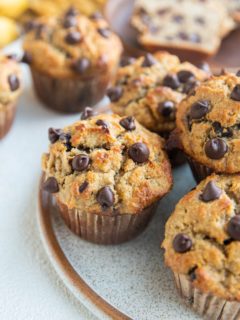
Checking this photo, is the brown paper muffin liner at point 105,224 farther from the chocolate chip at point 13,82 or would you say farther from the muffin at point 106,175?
the chocolate chip at point 13,82

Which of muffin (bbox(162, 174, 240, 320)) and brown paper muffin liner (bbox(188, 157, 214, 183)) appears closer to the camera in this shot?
muffin (bbox(162, 174, 240, 320))

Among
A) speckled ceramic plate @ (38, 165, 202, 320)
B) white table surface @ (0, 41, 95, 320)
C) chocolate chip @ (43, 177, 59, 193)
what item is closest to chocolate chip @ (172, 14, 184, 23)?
white table surface @ (0, 41, 95, 320)

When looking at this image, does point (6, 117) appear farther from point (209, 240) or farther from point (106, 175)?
point (209, 240)

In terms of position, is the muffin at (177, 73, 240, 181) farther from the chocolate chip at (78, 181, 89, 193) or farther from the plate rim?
the plate rim

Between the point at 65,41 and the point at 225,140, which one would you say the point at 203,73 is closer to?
the point at 225,140

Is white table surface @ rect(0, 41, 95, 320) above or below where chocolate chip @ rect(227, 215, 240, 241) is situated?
below

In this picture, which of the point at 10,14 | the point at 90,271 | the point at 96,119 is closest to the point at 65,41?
the point at 96,119
